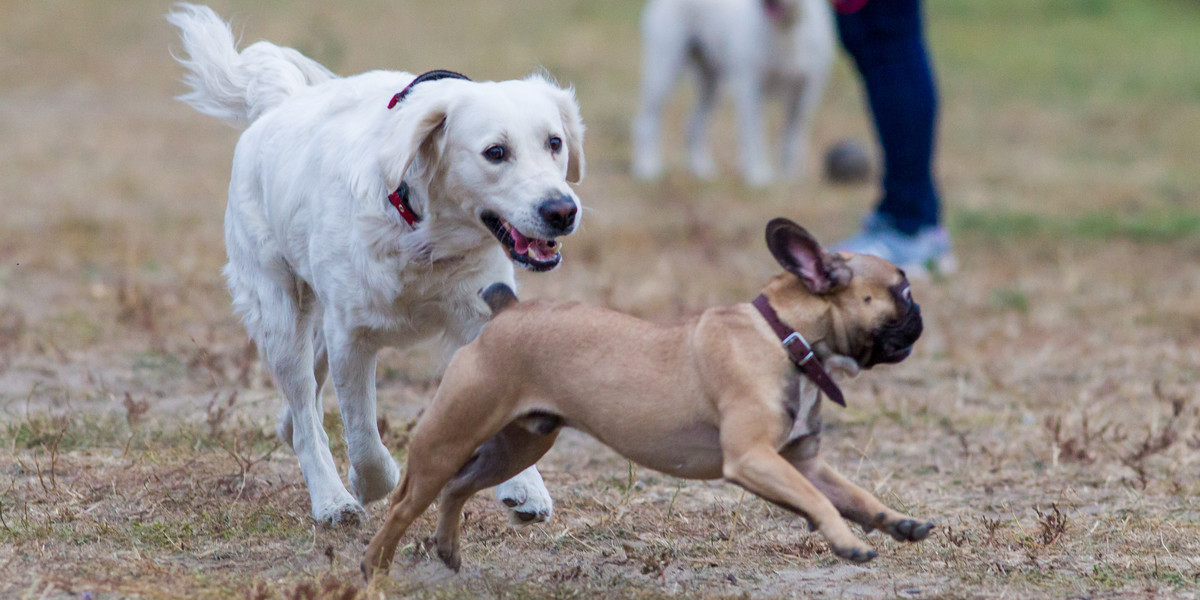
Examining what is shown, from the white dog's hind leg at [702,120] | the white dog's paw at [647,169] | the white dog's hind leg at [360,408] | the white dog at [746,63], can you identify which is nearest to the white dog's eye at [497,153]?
the white dog's hind leg at [360,408]

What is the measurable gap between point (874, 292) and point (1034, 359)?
3254mm

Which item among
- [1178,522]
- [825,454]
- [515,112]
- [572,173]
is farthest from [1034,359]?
[515,112]

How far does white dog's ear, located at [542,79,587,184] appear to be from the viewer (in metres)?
3.49

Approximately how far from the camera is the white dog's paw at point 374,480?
11.7ft

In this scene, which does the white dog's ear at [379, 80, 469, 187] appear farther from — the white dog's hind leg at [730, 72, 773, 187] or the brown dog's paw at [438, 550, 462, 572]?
the white dog's hind leg at [730, 72, 773, 187]

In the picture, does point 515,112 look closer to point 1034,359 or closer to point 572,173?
point 572,173

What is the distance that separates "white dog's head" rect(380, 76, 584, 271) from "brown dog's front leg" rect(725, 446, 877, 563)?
831 millimetres

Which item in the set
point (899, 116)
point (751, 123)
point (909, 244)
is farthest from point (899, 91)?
point (751, 123)

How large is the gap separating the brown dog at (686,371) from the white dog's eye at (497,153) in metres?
0.50

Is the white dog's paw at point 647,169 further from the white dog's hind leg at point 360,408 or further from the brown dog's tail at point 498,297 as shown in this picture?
the brown dog's tail at point 498,297

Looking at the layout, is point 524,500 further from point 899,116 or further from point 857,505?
point 899,116

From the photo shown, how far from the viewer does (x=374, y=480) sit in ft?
11.8

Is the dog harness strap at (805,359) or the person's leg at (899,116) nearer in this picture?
the dog harness strap at (805,359)

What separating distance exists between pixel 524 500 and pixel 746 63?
27.3ft
